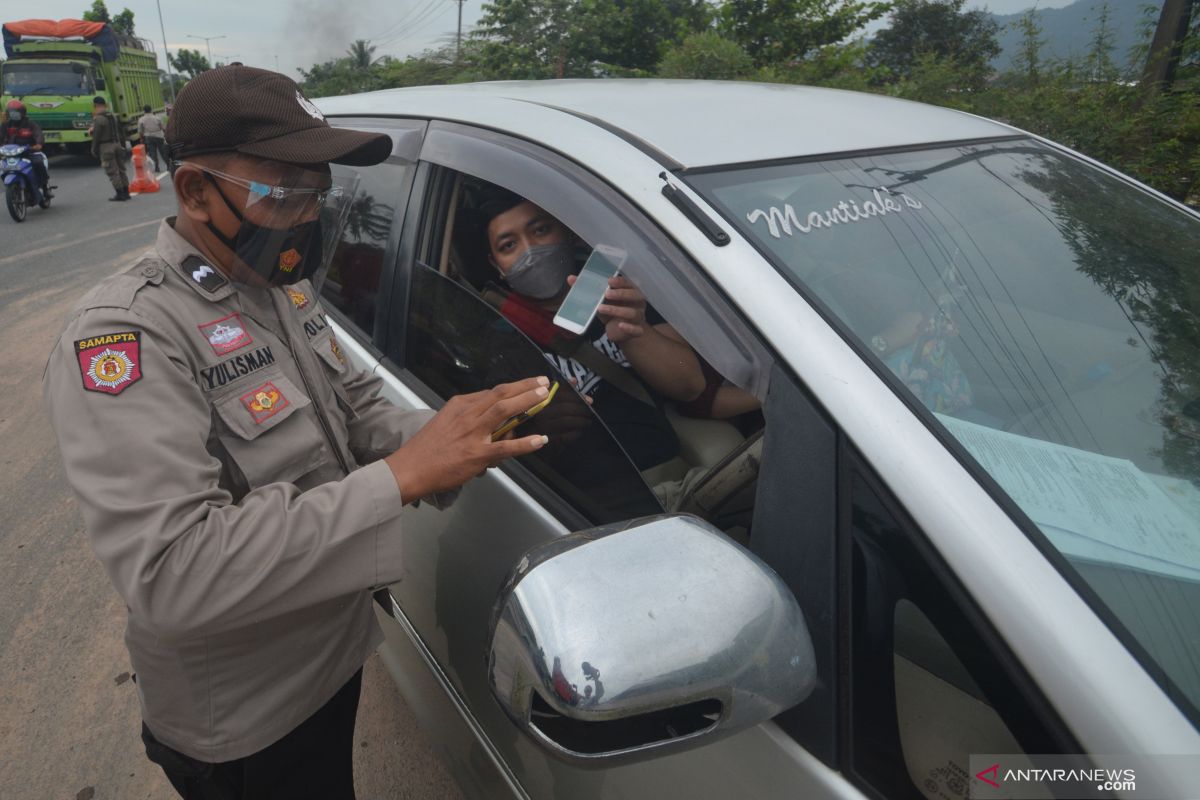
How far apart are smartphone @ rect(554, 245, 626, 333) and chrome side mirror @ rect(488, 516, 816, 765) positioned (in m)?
0.49

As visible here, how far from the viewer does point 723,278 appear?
104 centimetres

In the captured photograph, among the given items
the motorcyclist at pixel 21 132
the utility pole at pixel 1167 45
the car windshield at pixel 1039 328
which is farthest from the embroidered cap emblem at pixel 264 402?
the motorcyclist at pixel 21 132

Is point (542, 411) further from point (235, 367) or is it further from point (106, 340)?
point (106, 340)

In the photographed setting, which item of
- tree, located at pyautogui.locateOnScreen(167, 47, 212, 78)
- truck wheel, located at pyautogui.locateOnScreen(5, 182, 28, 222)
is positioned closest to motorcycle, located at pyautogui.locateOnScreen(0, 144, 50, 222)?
truck wheel, located at pyautogui.locateOnScreen(5, 182, 28, 222)

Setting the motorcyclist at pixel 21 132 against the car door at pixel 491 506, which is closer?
the car door at pixel 491 506

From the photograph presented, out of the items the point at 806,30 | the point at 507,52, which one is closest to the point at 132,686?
the point at 806,30

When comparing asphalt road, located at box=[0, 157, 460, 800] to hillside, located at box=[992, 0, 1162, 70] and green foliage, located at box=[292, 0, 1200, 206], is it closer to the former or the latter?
green foliage, located at box=[292, 0, 1200, 206]

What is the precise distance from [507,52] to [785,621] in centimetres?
1289

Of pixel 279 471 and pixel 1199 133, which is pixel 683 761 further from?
pixel 1199 133

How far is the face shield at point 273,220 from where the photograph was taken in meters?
1.22

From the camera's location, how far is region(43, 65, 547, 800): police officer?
3.20 ft

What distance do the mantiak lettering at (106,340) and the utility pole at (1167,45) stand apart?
5615mm

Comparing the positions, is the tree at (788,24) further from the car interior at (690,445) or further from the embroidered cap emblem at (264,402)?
the embroidered cap emblem at (264,402)

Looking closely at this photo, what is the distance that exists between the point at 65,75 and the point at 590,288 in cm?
1934
